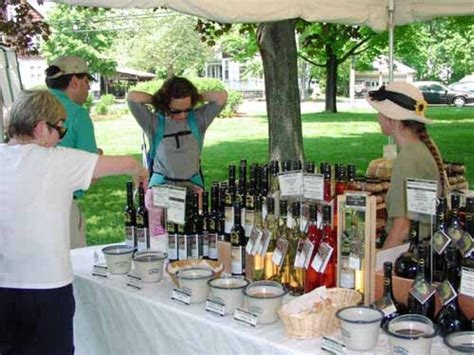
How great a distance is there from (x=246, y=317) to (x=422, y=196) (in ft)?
1.82

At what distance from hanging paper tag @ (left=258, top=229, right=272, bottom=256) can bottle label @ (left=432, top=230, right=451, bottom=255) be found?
0.48 meters

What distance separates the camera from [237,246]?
6.37ft

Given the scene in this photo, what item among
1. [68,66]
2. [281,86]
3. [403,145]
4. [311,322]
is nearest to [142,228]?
[311,322]

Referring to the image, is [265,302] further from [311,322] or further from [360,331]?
[360,331]

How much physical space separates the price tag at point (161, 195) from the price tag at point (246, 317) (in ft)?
1.73

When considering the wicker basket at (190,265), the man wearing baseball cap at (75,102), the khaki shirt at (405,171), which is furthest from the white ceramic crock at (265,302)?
the man wearing baseball cap at (75,102)

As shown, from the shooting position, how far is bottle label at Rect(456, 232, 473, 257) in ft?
4.82

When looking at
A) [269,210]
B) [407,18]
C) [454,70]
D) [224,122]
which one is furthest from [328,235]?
[454,70]

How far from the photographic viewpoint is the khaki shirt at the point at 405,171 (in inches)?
84.2

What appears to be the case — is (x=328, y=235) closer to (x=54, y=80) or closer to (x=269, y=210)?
(x=269, y=210)

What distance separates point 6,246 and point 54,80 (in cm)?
147

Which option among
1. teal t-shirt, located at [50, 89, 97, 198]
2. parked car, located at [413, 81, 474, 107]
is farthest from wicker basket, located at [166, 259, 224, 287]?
parked car, located at [413, 81, 474, 107]

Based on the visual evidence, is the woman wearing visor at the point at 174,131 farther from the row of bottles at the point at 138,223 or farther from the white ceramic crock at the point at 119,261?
the white ceramic crock at the point at 119,261

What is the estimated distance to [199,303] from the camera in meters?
1.79
